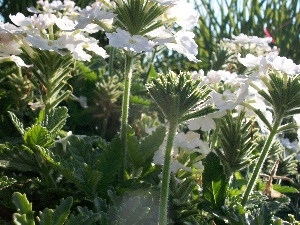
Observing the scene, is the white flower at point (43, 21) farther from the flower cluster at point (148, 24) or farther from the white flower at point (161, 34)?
the white flower at point (161, 34)

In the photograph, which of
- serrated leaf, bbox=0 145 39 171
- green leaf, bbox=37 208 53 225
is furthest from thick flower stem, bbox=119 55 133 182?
green leaf, bbox=37 208 53 225

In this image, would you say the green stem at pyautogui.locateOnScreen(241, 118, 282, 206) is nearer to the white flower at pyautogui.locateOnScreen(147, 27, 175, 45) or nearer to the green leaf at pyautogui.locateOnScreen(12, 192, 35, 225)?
the white flower at pyautogui.locateOnScreen(147, 27, 175, 45)

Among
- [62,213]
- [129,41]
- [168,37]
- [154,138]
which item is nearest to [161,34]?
[168,37]

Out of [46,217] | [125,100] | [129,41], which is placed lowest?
[46,217]

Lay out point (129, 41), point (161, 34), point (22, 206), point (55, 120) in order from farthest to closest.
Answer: point (55, 120) → point (161, 34) → point (129, 41) → point (22, 206)

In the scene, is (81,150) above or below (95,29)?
below

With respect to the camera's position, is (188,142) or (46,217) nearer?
(46,217)

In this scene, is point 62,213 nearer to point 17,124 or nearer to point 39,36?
point 17,124

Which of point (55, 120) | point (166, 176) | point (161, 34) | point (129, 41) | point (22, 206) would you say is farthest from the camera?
point (55, 120)
